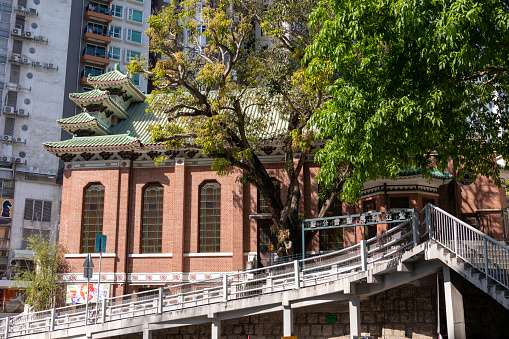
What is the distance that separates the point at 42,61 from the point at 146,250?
1243 inches

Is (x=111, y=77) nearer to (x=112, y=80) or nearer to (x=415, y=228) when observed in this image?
(x=112, y=80)

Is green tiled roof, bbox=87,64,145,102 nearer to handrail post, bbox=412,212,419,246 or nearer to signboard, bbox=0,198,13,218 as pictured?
signboard, bbox=0,198,13,218

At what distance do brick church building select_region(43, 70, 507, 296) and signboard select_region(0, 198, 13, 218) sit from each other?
17.6 m

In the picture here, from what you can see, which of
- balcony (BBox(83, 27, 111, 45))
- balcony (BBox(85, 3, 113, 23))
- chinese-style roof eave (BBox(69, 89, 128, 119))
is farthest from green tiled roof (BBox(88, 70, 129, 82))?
balcony (BBox(85, 3, 113, 23))

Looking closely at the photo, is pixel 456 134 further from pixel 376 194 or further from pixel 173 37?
pixel 173 37

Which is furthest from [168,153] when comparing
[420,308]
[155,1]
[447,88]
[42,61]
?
[155,1]

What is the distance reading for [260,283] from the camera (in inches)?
769

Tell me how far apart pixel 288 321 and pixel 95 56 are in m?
45.6

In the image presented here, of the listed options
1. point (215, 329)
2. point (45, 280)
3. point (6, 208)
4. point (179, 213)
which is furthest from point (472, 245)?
point (6, 208)

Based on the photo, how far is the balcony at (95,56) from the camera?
55.1 meters

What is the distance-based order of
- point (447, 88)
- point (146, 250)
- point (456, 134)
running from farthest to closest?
point (146, 250)
point (456, 134)
point (447, 88)

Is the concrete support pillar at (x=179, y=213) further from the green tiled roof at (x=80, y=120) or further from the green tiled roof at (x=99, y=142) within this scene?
the green tiled roof at (x=80, y=120)

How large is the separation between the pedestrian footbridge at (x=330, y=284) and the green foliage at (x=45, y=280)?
5.24 metres

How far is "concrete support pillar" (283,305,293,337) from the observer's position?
58.9 feet
